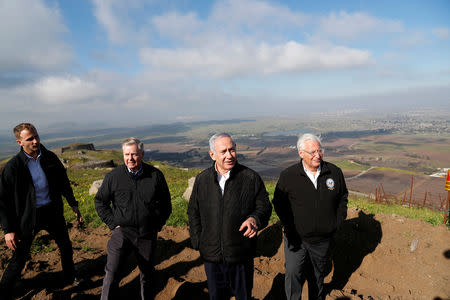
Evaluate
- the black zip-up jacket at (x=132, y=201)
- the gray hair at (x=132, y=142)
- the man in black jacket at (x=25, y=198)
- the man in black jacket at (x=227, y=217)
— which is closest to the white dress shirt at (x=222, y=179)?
the man in black jacket at (x=227, y=217)

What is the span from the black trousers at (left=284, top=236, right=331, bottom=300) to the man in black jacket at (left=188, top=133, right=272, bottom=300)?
853 mm

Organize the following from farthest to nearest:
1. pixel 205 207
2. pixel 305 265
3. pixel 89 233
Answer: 1. pixel 89 233
2. pixel 305 265
3. pixel 205 207

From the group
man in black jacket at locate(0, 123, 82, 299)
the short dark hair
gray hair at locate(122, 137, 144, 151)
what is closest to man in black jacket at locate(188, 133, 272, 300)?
gray hair at locate(122, 137, 144, 151)

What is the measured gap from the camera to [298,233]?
11.7 ft

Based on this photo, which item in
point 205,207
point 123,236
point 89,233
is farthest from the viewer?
point 89,233

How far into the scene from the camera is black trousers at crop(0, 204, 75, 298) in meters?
3.36

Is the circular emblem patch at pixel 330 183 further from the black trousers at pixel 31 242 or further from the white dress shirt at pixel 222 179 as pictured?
the black trousers at pixel 31 242

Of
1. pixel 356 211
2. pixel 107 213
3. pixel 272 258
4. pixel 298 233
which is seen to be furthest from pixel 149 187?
pixel 356 211

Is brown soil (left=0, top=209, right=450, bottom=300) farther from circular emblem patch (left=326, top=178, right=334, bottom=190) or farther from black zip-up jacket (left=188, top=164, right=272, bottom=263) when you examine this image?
circular emblem patch (left=326, top=178, right=334, bottom=190)

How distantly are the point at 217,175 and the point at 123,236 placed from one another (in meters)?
1.74

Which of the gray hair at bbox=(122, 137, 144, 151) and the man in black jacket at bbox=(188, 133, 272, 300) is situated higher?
the gray hair at bbox=(122, 137, 144, 151)

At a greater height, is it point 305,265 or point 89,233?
point 305,265

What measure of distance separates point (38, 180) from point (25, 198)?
0.30m

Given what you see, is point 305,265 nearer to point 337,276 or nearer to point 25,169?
point 337,276
